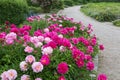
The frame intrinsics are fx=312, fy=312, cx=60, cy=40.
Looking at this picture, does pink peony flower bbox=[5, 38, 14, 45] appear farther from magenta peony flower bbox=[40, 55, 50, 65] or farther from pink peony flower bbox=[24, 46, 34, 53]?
magenta peony flower bbox=[40, 55, 50, 65]

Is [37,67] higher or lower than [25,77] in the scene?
higher

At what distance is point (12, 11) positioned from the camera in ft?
35.0

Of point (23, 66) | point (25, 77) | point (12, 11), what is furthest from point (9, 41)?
point (12, 11)

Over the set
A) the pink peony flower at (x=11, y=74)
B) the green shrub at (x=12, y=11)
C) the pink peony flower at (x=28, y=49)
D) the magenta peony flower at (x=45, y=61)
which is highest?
the pink peony flower at (x=28, y=49)

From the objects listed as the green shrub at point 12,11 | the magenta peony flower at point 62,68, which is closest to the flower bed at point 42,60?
the magenta peony flower at point 62,68

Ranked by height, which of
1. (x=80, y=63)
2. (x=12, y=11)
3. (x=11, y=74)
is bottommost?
(x=12, y=11)

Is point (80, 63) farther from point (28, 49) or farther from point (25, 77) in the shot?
point (25, 77)

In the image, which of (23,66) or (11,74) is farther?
(23,66)

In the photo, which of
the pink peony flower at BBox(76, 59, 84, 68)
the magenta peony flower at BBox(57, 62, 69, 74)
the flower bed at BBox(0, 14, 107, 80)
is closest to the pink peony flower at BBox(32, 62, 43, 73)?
the flower bed at BBox(0, 14, 107, 80)

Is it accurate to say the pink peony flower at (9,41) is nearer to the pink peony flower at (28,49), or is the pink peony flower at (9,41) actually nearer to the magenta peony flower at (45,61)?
the pink peony flower at (28,49)

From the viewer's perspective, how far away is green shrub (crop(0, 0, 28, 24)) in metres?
10.2

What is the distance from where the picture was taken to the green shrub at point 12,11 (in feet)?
33.5

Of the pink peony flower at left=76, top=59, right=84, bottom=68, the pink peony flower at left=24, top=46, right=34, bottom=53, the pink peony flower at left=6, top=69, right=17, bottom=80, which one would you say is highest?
the pink peony flower at left=24, top=46, right=34, bottom=53

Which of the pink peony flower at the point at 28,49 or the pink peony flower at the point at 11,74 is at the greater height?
the pink peony flower at the point at 28,49
